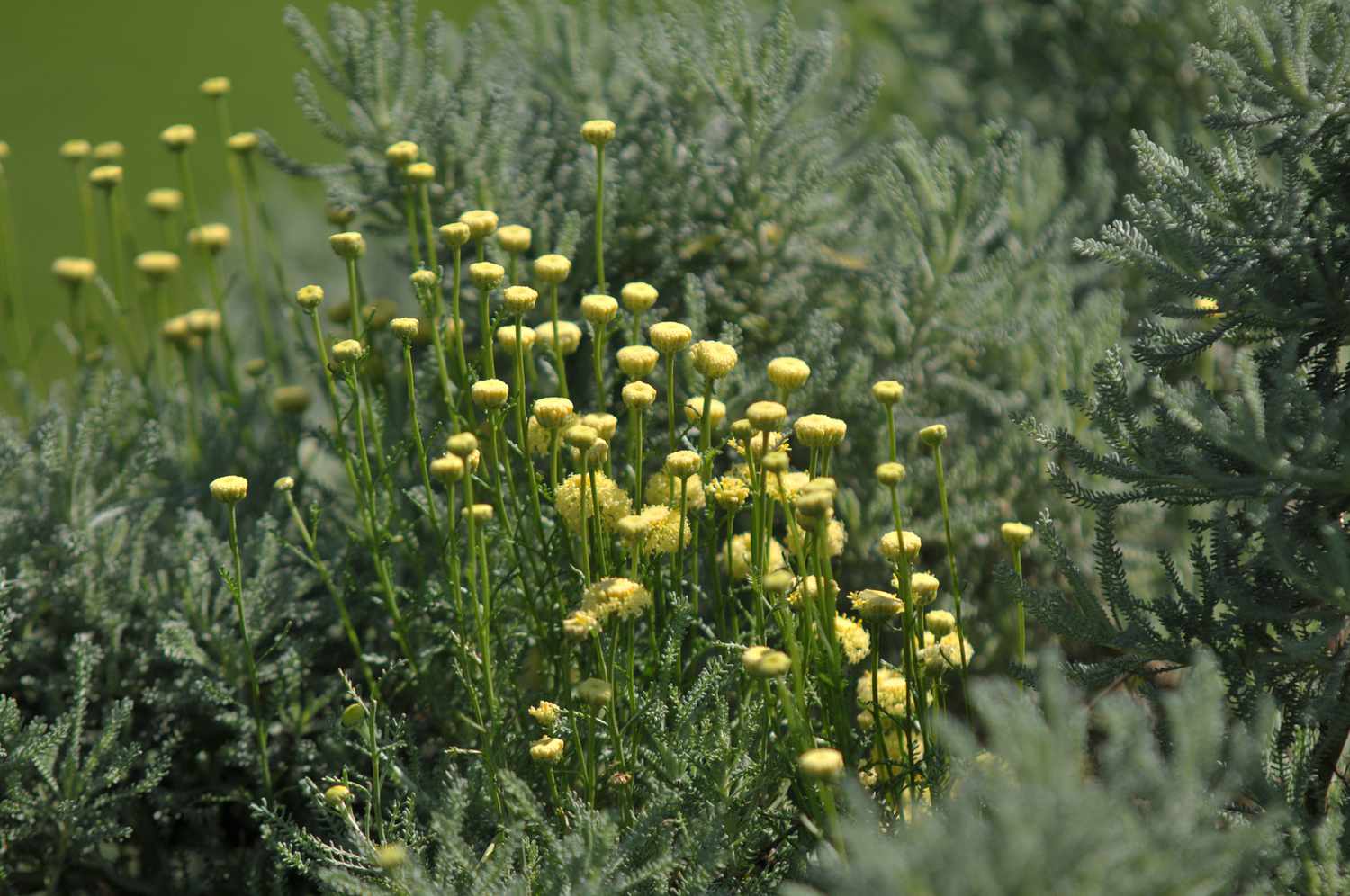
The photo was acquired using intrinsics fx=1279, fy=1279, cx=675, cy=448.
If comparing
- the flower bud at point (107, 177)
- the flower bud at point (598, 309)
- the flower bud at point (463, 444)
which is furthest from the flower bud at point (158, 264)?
the flower bud at point (463, 444)

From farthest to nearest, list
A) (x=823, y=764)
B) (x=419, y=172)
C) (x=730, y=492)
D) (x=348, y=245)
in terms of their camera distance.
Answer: (x=419, y=172) < (x=348, y=245) < (x=730, y=492) < (x=823, y=764)

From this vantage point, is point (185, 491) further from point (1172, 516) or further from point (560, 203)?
point (1172, 516)

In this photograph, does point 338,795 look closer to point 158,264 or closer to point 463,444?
point 463,444

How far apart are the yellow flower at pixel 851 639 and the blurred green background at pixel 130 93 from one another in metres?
4.52

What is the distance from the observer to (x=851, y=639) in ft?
4.79

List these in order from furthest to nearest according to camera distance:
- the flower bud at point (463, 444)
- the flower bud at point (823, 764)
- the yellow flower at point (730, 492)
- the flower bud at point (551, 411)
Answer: the yellow flower at point (730, 492), the flower bud at point (551, 411), the flower bud at point (463, 444), the flower bud at point (823, 764)

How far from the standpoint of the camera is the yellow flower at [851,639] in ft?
4.76

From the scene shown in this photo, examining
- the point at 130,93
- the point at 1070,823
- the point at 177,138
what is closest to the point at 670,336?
the point at 1070,823

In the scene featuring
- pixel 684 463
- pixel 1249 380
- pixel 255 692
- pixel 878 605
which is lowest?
pixel 255 692

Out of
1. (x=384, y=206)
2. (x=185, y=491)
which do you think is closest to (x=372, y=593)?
(x=185, y=491)

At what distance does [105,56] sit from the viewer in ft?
23.9

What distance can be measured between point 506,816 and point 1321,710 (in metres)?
0.86

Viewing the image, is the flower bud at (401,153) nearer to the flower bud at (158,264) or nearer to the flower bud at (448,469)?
the flower bud at (448,469)

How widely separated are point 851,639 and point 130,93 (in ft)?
21.5
